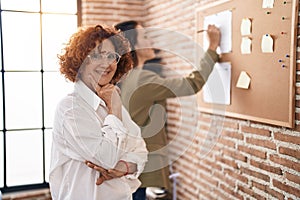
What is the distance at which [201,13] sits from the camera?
93.8 inches

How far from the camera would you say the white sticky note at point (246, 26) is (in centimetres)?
189

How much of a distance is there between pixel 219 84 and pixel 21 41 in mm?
1674

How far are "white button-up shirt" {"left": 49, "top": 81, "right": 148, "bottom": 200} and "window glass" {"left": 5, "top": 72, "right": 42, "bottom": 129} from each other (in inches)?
58.5

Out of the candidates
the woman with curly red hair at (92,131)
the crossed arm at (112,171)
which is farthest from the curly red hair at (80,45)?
the crossed arm at (112,171)

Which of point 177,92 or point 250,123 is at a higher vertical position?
point 177,92

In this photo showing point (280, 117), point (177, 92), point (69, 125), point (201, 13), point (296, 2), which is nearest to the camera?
point (69, 125)

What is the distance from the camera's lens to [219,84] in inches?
86.3

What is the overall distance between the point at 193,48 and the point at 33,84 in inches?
53.4

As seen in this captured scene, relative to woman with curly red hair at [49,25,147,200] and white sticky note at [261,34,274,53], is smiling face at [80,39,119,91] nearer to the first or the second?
woman with curly red hair at [49,25,147,200]

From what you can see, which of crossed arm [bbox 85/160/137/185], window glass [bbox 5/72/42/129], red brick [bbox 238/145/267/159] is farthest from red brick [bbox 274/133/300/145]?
window glass [bbox 5/72/42/129]

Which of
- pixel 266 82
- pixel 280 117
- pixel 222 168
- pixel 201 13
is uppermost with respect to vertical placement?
pixel 201 13

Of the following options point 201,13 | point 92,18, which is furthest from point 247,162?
point 92,18

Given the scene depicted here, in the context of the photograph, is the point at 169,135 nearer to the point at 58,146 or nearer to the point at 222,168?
the point at 222,168

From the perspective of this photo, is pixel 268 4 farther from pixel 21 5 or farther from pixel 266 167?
pixel 21 5
